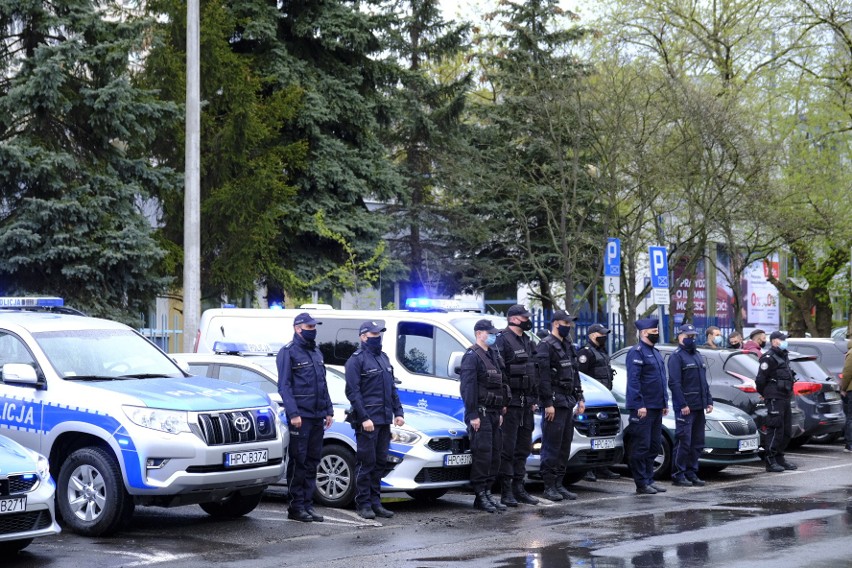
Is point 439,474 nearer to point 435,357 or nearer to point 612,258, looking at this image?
point 435,357

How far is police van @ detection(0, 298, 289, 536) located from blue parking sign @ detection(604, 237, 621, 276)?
11.6 meters

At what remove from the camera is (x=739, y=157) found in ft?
85.7

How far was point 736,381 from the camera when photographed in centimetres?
1817

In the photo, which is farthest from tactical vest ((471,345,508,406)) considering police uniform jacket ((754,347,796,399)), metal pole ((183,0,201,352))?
metal pole ((183,0,201,352))

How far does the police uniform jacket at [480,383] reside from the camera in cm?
1233

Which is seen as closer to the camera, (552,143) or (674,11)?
(552,143)

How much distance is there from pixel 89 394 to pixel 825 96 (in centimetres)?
2726

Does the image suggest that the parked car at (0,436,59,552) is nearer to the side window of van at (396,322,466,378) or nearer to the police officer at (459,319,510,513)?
the police officer at (459,319,510,513)

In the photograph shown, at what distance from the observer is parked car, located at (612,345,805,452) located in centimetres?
1788

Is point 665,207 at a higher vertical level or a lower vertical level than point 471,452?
higher

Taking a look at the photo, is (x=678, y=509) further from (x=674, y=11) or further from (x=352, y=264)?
(x=674, y=11)

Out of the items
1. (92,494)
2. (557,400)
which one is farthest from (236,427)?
(557,400)

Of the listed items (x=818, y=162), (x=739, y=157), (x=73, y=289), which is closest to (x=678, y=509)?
(x=73, y=289)

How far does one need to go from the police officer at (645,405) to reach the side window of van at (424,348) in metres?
2.09
